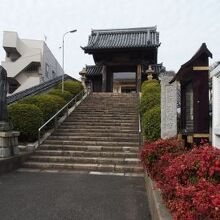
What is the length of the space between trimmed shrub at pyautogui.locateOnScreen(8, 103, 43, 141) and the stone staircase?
76 centimetres

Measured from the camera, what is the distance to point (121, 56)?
88.8ft

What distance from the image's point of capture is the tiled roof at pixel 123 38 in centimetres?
2725

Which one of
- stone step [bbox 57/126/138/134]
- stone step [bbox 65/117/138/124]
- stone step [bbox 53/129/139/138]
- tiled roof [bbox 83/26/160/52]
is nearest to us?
stone step [bbox 53/129/139/138]

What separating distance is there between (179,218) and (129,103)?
52.6ft

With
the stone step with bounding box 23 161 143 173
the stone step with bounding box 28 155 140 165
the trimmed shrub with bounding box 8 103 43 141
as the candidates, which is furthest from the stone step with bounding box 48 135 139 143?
the stone step with bounding box 23 161 143 173

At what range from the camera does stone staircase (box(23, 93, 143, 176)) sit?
9.81 meters

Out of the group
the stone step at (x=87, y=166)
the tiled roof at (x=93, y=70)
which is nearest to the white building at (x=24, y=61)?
the tiled roof at (x=93, y=70)

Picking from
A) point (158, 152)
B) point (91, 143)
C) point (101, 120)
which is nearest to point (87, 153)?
point (91, 143)

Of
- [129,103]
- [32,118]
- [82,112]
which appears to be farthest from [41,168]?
[129,103]

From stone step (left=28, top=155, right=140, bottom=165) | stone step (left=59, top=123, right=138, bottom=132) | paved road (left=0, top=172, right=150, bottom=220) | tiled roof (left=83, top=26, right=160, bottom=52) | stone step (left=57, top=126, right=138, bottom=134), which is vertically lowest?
paved road (left=0, top=172, right=150, bottom=220)

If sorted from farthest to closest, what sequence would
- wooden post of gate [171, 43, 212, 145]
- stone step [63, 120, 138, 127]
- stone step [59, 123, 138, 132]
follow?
1. stone step [63, 120, 138, 127]
2. stone step [59, 123, 138, 132]
3. wooden post of gate [171, 43, 212, 145]

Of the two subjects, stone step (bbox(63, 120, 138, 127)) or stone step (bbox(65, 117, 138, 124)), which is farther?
stone step (bbox(65, 117, 138, 124))

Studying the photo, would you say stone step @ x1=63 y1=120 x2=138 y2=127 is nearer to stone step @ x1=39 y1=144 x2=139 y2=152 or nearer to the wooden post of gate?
stone step @ x1=39 y1=144 x2=139 y2=152

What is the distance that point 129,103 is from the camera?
19219mm
